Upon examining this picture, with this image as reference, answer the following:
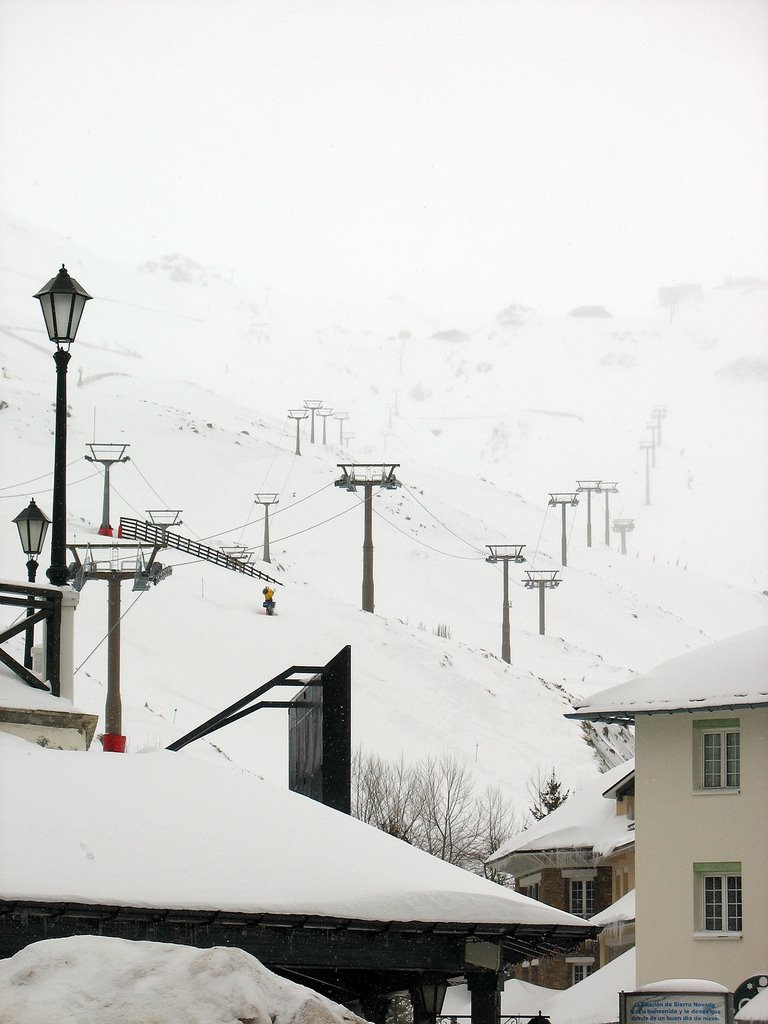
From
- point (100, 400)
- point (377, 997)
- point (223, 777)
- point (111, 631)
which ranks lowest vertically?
point (377, 997)

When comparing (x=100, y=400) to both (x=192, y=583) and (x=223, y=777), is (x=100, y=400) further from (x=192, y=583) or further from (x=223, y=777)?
(x=223, y=777)

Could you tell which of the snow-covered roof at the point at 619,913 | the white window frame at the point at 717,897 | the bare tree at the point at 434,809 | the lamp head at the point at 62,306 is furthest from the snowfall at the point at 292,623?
the white window frame at the point at 717,897

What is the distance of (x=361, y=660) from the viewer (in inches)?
2694

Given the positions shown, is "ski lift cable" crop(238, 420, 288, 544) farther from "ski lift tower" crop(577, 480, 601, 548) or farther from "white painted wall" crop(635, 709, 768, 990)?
"white painted wall" crop(635, 709, 768, 990)

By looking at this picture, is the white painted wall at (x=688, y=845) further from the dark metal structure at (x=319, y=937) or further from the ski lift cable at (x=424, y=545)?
the ski lift cable at (x=424, y=545)

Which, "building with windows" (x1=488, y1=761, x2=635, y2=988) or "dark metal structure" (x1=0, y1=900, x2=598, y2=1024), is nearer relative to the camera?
"dark metal structure" (x1=0, y1=900, x2=598, y2=1024)

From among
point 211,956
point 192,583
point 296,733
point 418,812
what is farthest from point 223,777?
point 192,583

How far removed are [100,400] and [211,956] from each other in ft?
440

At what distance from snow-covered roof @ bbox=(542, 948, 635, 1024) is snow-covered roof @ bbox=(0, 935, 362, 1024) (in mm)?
26310

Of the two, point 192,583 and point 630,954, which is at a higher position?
point 192,583

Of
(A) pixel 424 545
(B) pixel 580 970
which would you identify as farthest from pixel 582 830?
(A) pixel 424 545

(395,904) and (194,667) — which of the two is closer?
(395,904)

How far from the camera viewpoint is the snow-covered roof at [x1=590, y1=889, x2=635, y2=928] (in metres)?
34.6

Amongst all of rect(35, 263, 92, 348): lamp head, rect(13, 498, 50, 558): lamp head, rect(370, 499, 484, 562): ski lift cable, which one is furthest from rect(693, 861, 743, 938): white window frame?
rect(370, 499, 484, 562): ski lift cable
